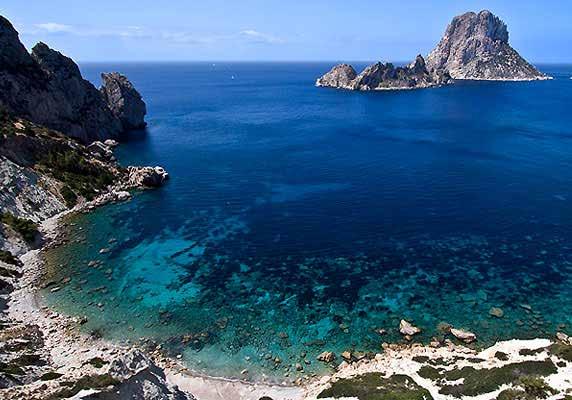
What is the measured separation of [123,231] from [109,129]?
77365 mm

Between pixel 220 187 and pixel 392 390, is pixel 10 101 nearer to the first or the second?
pixel 220 187

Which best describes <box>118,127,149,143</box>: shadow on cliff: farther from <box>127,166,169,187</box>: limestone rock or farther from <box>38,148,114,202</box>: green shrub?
<box>127,166,169,187</box>: limestone rock

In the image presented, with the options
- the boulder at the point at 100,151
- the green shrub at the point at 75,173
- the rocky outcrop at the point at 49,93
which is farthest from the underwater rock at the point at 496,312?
the rocky outcrop at the point at 49,93

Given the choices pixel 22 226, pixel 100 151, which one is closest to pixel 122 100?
pixel 100 151

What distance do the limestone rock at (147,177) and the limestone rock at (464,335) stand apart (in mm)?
74456

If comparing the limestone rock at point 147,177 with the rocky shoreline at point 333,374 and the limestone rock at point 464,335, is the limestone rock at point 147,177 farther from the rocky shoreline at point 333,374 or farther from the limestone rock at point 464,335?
the limestone rock at point 464,335

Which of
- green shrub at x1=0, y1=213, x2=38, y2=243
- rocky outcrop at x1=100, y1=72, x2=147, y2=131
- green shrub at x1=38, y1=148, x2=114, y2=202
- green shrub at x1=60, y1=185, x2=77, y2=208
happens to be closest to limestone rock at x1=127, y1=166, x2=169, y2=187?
green shrub at x1=38, y1=148, x2=114, y2=202

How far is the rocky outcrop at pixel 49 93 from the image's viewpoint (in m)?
110

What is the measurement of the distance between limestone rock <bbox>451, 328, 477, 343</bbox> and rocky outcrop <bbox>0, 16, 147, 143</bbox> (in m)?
105

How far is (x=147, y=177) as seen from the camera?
9981 cm

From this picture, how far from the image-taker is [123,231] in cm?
7812

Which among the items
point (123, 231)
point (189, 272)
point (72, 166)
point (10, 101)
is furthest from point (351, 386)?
point (10, 101)

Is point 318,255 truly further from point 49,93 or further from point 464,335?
point 49,93

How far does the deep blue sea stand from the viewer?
51.8 m
